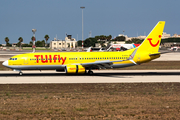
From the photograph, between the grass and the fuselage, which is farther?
the fuselage

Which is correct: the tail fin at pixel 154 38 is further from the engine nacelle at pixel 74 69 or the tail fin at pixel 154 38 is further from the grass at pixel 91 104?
the grass at pixel 91 104

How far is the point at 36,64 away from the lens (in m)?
40.8

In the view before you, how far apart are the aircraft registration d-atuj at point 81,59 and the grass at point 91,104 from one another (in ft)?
48.0

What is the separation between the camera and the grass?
16.3 meters

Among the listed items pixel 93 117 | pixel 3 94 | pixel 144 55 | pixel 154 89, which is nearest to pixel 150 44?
pixel 144 55

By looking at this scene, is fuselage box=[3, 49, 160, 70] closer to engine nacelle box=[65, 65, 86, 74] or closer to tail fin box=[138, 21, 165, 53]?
engine nacelle box=[65, 65, 86, 74]

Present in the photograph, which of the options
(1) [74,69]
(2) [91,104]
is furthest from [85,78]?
(2) [91,104]

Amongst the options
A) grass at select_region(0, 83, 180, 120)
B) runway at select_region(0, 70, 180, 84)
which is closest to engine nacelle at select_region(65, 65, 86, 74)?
runway at select_region(0, 70, 180, 84)

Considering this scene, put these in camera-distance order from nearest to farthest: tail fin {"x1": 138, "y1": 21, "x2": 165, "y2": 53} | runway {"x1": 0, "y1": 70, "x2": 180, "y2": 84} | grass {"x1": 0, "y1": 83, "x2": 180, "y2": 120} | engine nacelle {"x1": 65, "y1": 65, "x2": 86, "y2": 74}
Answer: grass {"x1": 0, "y1": 83, "x2": 180, "y2": 120} → runway {"x1": 0, "y1": 70, "x2": 180, "y2": 84} → engine nacelle {"x1": 65, "y1": 65, "x2": 86, "y2": 74} → tail fin {"x1": 138, "y1": 21, "x2": 165, "y2": 53}

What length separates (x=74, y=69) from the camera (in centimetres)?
3991

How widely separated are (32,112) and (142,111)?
732cm

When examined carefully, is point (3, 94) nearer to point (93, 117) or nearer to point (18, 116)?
point (18, 116)

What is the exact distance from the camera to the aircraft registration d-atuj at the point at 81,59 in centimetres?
4047

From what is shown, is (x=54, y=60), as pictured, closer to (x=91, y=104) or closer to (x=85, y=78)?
(x=85, y=78)
